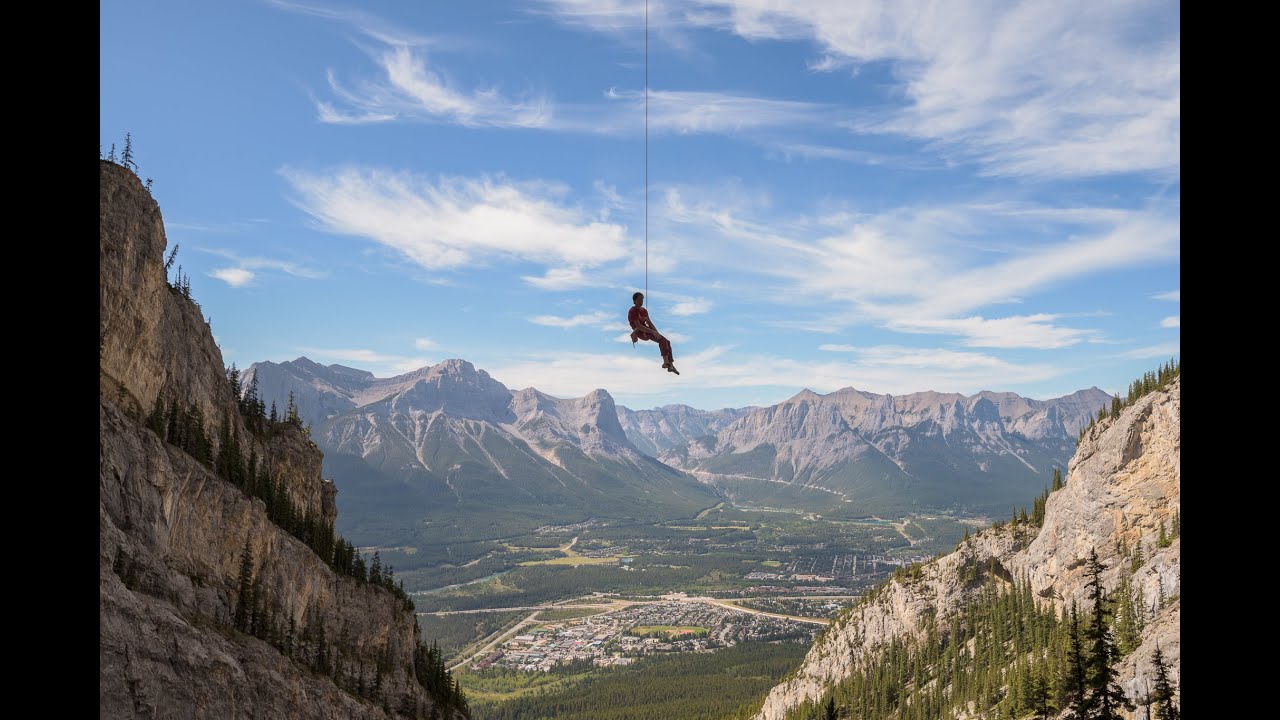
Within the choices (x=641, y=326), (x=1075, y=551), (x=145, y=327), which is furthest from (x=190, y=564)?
(x=1075, y=551)

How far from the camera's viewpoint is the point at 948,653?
105188 mm

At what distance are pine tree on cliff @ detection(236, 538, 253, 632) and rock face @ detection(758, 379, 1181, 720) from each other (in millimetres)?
75521

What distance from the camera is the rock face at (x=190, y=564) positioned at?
3056 centimetres

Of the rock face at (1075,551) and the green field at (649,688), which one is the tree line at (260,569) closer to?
the green field at (649,688)

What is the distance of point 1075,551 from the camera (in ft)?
331

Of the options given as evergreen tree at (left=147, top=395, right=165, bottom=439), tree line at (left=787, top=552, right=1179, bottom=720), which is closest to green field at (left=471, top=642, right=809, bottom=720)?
tree line at (left=787, top=552, right=1179, bottom=720)

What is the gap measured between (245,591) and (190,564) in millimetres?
3864

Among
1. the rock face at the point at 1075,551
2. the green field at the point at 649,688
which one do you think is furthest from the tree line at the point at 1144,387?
the green field at the point at 649,688

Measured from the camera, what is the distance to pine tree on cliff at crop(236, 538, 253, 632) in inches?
1711

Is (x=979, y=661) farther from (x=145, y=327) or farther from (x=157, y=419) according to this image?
(x=145, y=327)
